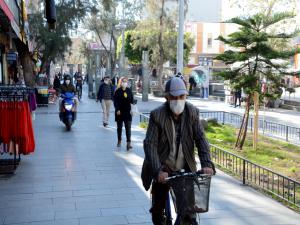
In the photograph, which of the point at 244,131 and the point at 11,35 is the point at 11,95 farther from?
the point at 244,131

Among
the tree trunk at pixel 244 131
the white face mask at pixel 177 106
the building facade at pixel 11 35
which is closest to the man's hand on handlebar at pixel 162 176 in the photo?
the white face mask at pixel 177 106

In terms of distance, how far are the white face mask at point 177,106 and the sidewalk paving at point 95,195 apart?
190cm

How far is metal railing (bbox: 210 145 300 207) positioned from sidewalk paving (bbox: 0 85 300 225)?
26cm

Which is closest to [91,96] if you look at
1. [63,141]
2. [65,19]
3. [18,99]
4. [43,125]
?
[65,19]

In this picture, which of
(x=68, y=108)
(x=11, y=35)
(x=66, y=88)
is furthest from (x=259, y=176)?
(x=11, y=35)

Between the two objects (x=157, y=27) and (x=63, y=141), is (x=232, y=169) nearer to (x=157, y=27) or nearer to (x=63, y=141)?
(x=63, y=141)

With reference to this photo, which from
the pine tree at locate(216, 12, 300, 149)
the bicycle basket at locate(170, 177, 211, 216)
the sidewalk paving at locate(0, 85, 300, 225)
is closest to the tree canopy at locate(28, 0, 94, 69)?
the pine tree at locate(216, 12, 300, 149)

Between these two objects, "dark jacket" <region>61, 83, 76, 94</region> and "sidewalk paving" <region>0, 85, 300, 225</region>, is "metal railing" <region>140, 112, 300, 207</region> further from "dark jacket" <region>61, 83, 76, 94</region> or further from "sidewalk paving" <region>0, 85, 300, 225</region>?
"dark jacket" <region>61, 83, 76, 94</region>

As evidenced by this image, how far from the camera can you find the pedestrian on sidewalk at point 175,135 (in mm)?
3861

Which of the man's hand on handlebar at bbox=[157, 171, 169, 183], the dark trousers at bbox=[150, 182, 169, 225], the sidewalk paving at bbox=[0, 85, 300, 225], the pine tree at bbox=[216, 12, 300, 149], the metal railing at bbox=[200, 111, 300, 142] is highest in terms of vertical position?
the pine tree at bbox=[216, 12, 300, 149]

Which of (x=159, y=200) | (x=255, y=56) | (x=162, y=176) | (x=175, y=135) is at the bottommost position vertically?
(x=159, y=200)

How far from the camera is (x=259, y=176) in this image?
7156 mm

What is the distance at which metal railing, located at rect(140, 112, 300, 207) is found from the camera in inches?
256

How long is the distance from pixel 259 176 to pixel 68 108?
755 cm
